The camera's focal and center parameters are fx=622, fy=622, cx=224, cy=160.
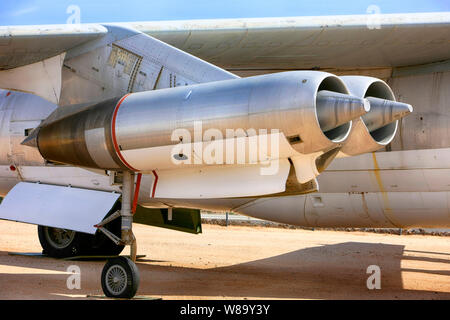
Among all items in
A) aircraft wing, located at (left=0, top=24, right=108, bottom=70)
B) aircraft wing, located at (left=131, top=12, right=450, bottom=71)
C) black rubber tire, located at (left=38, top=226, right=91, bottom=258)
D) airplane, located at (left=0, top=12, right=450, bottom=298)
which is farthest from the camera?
black rubber tire, located at (left=38, top=226, right=91, bottom=258)

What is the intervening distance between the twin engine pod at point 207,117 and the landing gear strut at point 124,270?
553 millimetres

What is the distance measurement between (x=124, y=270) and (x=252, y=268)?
5060mm

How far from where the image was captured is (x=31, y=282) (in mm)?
9414

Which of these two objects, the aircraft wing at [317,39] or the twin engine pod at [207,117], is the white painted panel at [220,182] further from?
the aircraft wing at [317,39]

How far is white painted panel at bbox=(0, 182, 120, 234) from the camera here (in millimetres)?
10094

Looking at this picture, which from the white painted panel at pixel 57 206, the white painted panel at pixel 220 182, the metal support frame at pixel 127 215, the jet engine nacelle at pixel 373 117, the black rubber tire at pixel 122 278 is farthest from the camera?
the white painted panel at pixel 57 206

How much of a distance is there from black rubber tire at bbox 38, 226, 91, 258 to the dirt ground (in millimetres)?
315

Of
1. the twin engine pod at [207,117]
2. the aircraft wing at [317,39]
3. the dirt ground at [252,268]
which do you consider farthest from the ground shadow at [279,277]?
the aircraft wing at [317,39]

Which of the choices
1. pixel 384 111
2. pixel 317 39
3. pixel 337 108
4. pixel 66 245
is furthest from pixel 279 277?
pixel 337 108

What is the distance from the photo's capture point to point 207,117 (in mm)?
6891

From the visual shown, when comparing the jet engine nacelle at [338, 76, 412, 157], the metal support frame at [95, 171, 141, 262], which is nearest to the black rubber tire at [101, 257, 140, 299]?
the metal support frame at [95, 171, 141, 262]

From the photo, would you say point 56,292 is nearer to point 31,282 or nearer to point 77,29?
point 31,282

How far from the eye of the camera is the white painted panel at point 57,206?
10094 mm

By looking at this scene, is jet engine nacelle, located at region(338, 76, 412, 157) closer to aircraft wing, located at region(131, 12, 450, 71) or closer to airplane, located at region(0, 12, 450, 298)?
airplane, located at region(0, 12, 450, 298)
